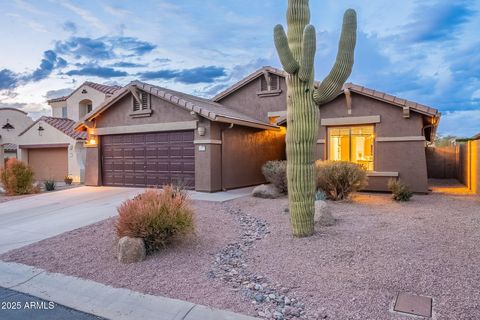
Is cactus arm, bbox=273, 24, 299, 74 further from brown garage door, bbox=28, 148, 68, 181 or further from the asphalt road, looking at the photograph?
brown garage door, bbox=28, 148, 68, 181

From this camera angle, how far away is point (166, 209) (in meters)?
5.91

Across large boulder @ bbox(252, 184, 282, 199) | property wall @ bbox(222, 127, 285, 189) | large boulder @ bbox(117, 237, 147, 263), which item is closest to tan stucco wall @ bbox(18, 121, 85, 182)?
property wall @ bbox(222, 127, 285, 189)

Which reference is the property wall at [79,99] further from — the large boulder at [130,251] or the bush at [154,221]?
the large boulder at [130,251]

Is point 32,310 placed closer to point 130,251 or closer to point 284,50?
point 130,251

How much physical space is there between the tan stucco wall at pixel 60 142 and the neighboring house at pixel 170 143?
565 cm

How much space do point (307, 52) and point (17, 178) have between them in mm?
14653

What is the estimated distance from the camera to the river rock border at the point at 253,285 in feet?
12.3

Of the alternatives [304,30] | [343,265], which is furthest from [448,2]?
[343,265]

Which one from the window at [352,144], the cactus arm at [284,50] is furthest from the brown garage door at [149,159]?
the cactus arm at [284,50]

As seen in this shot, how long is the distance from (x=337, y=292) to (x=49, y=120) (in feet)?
75.6

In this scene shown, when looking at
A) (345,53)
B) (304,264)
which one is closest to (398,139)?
(345,53)

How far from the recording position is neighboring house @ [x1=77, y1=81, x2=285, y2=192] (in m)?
12.6

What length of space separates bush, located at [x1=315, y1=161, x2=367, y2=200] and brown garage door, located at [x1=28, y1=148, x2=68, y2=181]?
17720mm

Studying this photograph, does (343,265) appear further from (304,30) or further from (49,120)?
(49,120)
